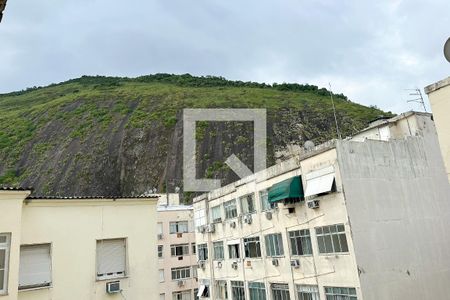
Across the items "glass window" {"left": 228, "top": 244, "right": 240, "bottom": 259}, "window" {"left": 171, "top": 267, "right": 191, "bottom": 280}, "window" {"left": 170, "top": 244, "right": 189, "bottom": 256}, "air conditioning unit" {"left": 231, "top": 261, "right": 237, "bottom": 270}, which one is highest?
"window" {"left": 170, "top": 244, "right": 189, "bottom": 256}

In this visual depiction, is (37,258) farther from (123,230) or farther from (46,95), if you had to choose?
(46,95)

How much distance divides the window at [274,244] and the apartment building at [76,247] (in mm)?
12073

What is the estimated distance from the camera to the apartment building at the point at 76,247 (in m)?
10.3

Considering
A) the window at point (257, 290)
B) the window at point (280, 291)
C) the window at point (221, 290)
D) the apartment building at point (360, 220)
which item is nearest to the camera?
the apartment building at point (360, 220)

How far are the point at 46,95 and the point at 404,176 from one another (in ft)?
391

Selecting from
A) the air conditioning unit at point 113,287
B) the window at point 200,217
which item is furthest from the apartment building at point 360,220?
the air conditioning unit at point 113,287

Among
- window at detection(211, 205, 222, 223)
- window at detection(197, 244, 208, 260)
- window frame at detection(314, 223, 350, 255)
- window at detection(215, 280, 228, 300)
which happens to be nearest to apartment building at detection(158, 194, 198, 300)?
window at detection(197, 244, 208, 260)

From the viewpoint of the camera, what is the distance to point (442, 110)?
1046 centimetres

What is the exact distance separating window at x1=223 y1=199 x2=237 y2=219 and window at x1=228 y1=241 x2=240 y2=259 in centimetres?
192

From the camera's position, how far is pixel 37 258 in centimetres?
1112

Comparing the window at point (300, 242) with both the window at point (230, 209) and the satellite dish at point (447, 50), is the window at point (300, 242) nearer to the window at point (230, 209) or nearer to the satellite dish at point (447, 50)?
the window at point (230, 209)

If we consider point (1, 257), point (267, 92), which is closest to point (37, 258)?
point (1, 257)

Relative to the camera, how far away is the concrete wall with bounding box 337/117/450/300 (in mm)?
18130

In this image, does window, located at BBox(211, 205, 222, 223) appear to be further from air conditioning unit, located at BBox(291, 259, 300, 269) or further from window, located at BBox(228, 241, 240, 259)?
air conditioning unit, located at BBox(291, 259, 300, 269)
